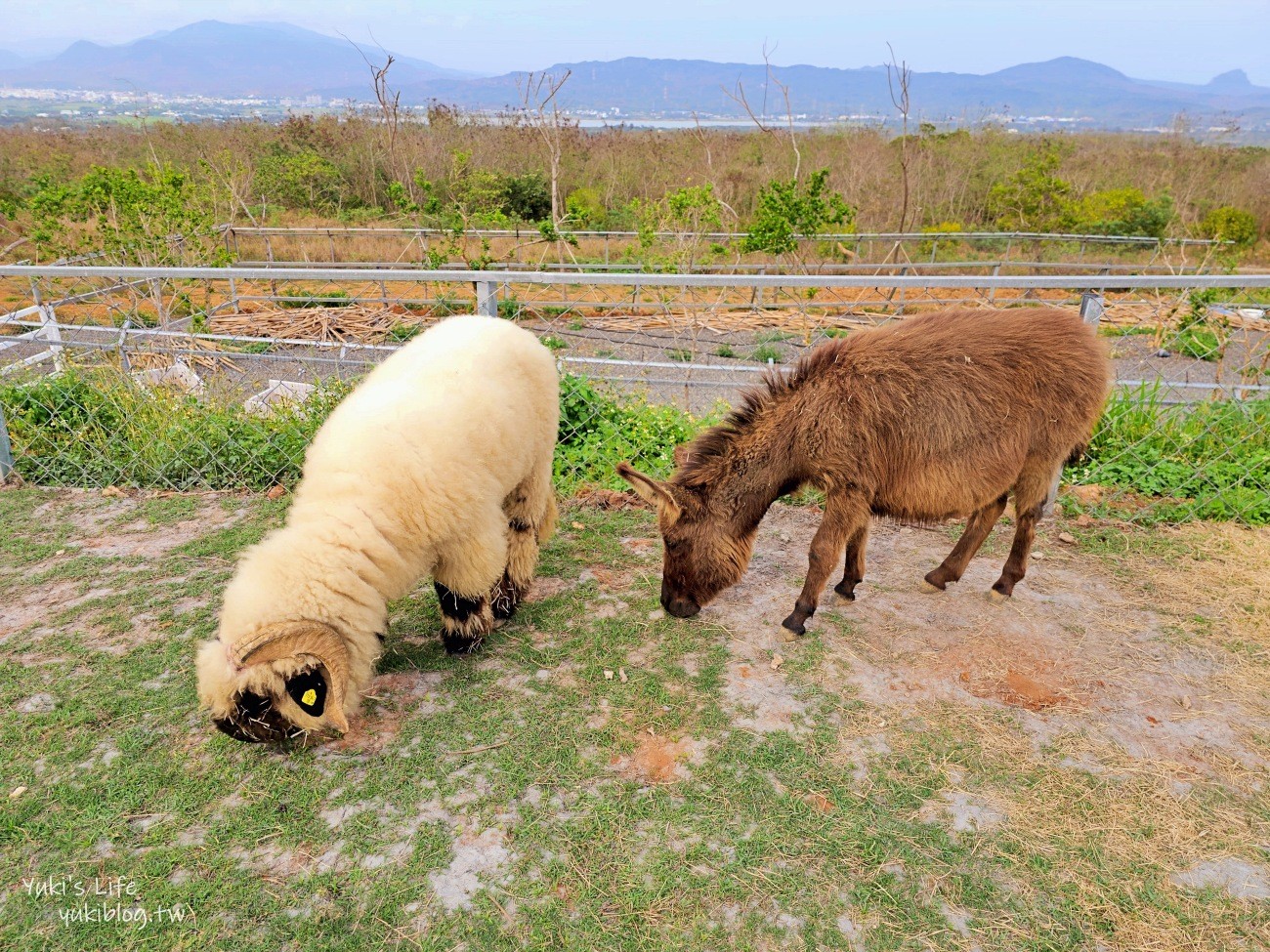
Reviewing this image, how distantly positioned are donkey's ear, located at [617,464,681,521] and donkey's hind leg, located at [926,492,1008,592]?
1.96 m

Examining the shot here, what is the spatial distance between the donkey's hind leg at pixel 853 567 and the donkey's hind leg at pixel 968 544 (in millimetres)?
523

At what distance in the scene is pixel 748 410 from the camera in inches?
165

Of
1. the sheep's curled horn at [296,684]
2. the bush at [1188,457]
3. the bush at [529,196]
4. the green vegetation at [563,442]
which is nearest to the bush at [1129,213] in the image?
the bush at [529,196]

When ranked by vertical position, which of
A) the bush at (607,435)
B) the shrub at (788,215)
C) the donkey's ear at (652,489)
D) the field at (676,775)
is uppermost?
the shrub at (788,215)

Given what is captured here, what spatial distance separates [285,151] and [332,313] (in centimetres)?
1593

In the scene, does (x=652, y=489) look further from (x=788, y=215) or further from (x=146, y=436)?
(x=788, y=215)

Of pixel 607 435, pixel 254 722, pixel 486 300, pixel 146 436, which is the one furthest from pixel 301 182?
pixel 254 722

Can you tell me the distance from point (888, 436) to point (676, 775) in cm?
207

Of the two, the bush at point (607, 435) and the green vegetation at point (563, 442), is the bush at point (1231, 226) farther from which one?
the bush at point (607, 435)

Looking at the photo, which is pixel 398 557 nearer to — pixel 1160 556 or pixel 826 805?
pixel 826 805

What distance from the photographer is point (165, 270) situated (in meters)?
5.70

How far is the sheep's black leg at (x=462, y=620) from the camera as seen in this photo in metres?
3.92

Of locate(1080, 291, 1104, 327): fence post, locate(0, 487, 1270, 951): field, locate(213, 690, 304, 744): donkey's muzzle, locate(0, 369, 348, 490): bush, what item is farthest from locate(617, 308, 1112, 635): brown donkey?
locate(0, 369, 348, 490): bush

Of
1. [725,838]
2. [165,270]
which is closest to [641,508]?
[725,838]
